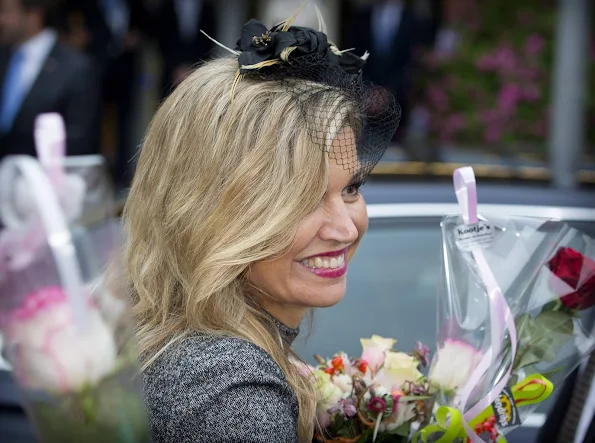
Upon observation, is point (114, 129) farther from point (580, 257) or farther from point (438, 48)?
point (580, 257)

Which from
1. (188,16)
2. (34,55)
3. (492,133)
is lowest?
(492,133)

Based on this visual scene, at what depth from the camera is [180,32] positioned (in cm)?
1104

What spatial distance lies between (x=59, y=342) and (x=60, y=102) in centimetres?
489

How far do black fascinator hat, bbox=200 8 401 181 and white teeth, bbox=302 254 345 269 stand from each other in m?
0.17

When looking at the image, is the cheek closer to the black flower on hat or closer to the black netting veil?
the black netting veil

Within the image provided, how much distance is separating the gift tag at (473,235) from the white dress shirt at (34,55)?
433 centimetres

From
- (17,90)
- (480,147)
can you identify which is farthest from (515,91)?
(17,90)

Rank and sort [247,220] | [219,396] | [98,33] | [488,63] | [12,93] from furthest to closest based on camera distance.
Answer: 1. [98,33]
2. [488,63]
3. [12,93]
4. [247,220]
5. [219,396]

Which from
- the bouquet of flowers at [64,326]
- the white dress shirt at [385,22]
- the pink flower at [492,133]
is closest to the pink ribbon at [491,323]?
the bouquet of flowers at [64,326]

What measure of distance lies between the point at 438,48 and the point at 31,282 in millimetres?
9992

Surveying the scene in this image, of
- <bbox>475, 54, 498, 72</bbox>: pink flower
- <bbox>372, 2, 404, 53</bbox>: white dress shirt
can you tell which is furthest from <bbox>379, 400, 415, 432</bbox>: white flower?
<bbox>372, 2, 404, 53</bbox>: white dress shirt

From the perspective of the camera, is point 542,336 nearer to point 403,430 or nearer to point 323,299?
point 403,430

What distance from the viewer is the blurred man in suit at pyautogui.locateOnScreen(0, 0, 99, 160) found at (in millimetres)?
5879

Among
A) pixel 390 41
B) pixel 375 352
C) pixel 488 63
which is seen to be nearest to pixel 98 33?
pixel 390 41
